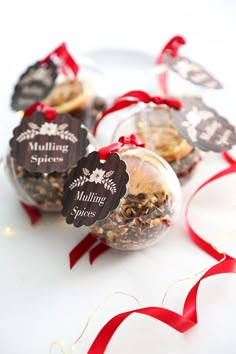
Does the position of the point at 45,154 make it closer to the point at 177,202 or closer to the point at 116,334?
the point at 177,202

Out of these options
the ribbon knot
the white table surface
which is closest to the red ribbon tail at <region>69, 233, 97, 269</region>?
the white table surface

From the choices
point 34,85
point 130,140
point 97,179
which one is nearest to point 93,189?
point 97,179

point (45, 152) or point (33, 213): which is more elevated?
point (45, 152)

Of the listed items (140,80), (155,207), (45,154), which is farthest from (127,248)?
(140,80)

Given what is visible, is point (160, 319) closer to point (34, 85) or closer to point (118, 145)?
point (118, 145)

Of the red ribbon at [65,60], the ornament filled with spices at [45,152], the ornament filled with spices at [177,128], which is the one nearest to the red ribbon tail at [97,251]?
the ornament filled with spices at [45,152]

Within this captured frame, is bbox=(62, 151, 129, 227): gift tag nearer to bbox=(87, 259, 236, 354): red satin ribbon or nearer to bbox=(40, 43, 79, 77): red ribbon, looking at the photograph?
bbox=(87, 259, 236, 354): red satin ribbon
